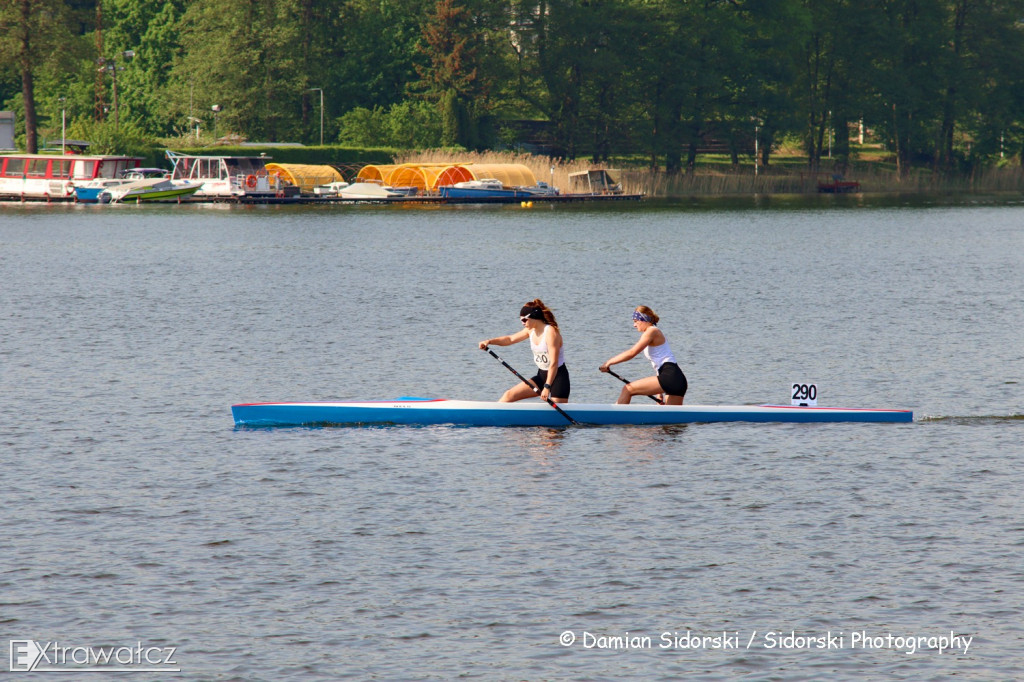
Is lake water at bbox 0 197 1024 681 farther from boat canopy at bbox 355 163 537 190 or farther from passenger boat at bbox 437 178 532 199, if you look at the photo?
boat canopy at bbox 355 163 537 190

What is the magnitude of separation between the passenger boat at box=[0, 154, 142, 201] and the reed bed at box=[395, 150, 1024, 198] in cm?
2509

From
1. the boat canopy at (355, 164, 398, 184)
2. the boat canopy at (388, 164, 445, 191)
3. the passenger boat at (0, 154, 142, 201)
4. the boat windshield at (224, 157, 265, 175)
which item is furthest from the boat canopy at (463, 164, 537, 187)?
the passenger boat at (0, 154, 142, 201)

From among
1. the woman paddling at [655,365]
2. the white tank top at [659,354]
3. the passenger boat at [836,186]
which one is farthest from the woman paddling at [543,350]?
the passenger boat at [836,186]

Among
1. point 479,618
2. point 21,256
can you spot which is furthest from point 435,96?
point 479,618

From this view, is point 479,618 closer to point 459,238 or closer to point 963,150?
point 459,238

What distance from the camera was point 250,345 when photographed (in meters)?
→ 31.6

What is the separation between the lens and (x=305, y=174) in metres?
102

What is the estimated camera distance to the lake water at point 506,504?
11977 millimetres

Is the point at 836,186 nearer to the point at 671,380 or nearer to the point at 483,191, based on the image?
the point at 483,191

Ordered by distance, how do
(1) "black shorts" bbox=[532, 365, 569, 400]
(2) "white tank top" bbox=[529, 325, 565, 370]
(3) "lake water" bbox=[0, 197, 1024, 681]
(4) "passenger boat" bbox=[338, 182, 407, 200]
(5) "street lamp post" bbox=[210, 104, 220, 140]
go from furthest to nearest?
(5) "street lamp post" bbox=[210, 104, 220, 140]
(4) "passenger boat" bbox=[338, 182, 407, 200]
(1) "black shorts" bbox=[532, 365, 569, 400]
(2) "white tank top" bbox=[529, 325, 565, 370]
(3) "lake water" bbox=[0, 197, 1024, 681]

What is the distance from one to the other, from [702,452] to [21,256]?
150 ft

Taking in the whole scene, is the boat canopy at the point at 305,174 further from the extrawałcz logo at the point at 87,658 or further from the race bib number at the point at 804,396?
the extrawałcz logo at the point at 87,658

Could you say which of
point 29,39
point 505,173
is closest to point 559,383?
point 505,173

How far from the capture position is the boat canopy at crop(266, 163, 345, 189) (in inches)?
3949
